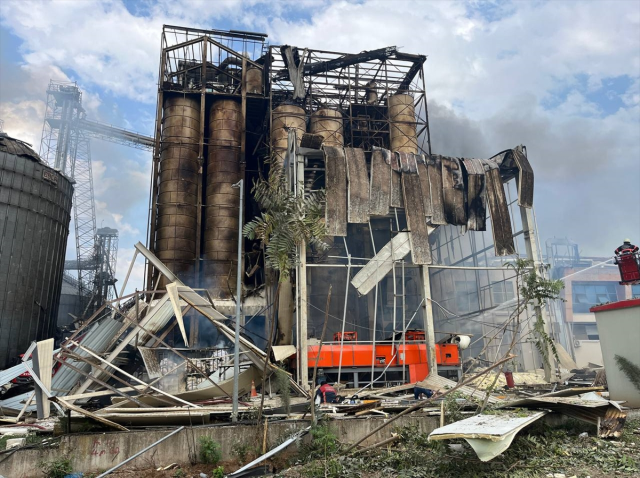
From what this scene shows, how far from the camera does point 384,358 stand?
21125 mm

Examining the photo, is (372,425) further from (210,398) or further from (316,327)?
(316,327)

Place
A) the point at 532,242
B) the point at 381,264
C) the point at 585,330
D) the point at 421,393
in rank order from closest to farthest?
the point at 421,393 → the point at 381,264 → the point at 532,242 → the point at 585,330

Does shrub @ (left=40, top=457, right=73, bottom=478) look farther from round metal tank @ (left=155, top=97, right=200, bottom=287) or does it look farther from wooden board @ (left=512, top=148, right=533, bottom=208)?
wooden board @ (left=512, top=148, right=533, bottom=208)

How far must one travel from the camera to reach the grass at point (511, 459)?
8766 millimetres

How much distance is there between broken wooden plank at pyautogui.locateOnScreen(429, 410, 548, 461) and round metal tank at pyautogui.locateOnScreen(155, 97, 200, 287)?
22.5 m

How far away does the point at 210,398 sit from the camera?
16.0 meters

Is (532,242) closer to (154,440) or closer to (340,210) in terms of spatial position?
(340,210)

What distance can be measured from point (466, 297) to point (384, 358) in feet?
39.2

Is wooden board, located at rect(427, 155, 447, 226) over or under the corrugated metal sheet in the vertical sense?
over

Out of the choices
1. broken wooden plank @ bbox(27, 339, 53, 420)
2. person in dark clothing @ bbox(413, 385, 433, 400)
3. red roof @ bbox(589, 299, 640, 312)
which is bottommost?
→ person in dark clothing @ bbox(413, 385, 433, 400)

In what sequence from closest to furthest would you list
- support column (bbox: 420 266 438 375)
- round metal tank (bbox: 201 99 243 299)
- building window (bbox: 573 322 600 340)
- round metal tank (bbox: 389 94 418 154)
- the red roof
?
the red roof < support column (bbox: 420 266 438 375) < round metal tank (bbox: 201 99 243 299) < round metal tank (bbox: 389 94 418 154) < building window (bbox: 573 322 600 340)

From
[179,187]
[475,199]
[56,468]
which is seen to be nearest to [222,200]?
[179,187]

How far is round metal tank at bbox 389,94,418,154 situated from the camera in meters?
31.8

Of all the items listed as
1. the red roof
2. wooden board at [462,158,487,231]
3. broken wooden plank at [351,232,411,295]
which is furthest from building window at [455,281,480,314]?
the red roof
